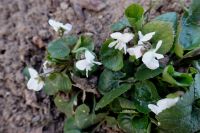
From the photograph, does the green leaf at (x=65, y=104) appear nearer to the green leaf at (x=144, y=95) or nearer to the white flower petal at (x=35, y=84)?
the white flower petal at (x=35, y=84)

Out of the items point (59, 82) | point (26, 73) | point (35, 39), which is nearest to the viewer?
point (59, 82)

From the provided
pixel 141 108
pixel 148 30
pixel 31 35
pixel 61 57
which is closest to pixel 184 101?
pixel 141 108

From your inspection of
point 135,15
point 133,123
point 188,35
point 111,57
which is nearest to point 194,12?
point 188,35

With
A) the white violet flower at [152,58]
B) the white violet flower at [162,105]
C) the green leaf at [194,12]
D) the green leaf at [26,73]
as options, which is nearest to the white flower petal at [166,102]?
the white violet flower at [162,105]

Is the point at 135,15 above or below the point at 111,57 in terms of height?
above

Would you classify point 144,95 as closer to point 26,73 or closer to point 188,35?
point 188,35

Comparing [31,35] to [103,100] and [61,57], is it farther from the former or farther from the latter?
[103,100]
